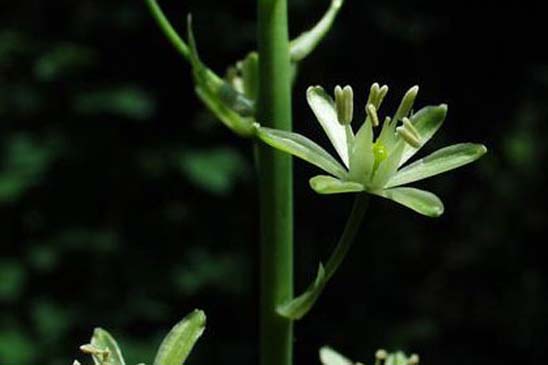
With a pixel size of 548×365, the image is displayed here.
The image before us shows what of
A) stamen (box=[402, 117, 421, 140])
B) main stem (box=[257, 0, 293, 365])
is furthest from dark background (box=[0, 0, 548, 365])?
stamen (box=[402, 117, 421, 140])

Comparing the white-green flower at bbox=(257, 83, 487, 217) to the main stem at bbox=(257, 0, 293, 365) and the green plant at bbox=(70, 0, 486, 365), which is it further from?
the main stem at bbox=(257, 0, 293, 365)

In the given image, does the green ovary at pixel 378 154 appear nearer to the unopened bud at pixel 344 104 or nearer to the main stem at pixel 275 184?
the unopened bud at pixel 344 104

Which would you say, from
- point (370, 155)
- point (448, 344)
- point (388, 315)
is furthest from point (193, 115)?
point (370, 155)

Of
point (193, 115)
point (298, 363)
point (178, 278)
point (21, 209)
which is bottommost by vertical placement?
point (298, 363)

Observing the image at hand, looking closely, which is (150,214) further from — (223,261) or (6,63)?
(6,63)

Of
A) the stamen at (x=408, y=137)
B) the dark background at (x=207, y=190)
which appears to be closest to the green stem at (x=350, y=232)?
the stamen at (x=408, y=137)

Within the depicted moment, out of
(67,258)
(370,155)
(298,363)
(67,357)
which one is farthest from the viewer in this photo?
(298,363)

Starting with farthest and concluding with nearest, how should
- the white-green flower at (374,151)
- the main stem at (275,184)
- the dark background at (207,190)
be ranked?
the dark background at (207,190)
the main stem at (275,184)
the white-green flower at (374,151)
